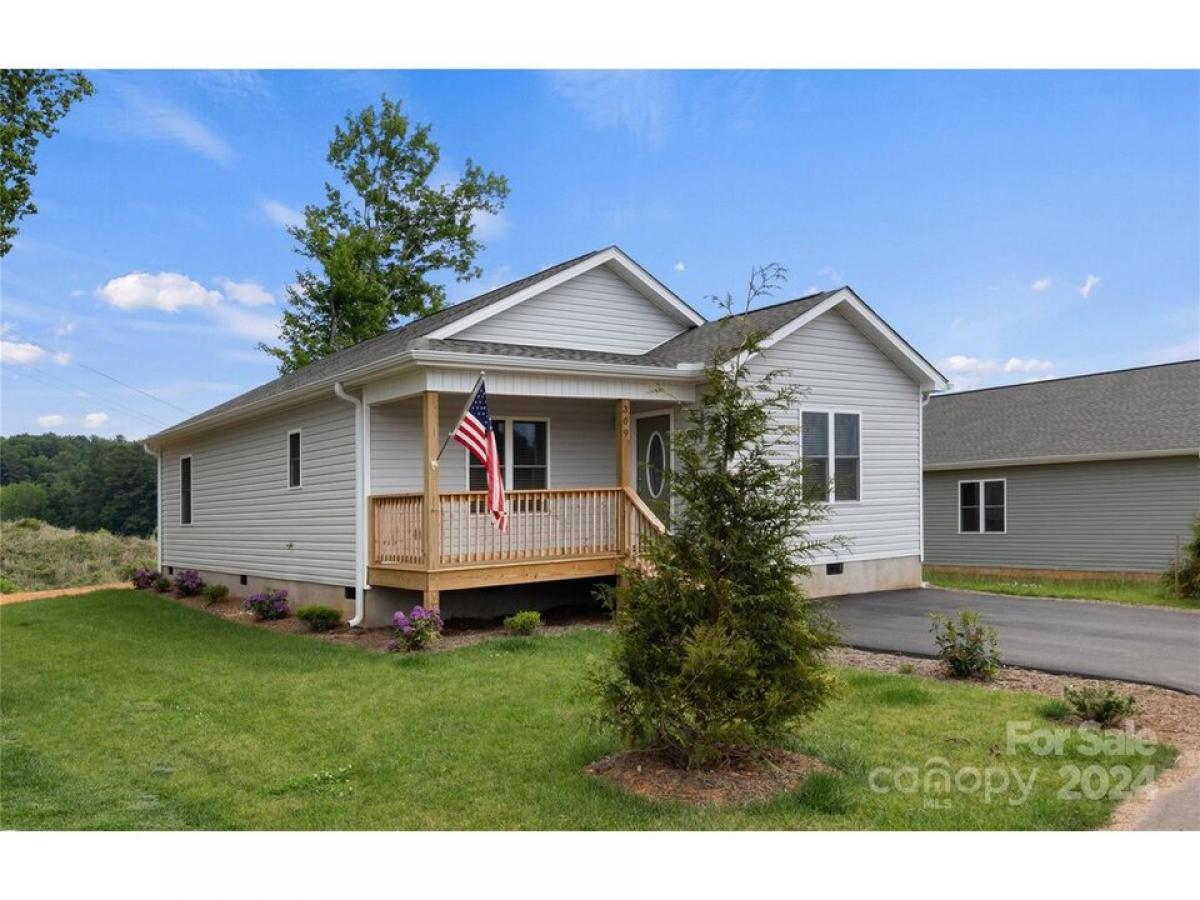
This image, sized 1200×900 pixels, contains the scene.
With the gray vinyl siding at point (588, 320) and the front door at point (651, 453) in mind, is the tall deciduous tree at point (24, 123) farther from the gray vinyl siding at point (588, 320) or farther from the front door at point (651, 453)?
the front door at point (651, 453)

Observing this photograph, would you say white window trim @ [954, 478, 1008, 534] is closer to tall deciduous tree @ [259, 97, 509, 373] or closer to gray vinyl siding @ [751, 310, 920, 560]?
gray vinyl siding @ [751, 310, 920, 560]

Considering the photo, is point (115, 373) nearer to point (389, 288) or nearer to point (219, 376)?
point (219, 376)

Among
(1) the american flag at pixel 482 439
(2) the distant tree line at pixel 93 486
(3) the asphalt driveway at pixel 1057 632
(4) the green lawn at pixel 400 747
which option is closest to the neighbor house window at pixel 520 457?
(1) the american flag at pixel 482 439

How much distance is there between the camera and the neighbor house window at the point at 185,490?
19.5 metres

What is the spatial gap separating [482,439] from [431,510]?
4.05 ft

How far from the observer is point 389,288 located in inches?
1112

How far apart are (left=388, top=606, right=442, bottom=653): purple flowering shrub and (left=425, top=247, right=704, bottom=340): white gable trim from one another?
4104 mm

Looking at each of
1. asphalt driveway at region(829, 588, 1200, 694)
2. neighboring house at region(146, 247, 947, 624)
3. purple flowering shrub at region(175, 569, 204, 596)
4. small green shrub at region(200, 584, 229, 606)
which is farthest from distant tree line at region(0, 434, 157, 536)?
asphalt driveway at region(829, 588, 1200, 694)

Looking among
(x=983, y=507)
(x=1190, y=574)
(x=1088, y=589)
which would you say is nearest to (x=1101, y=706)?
(x=1190, y=574)

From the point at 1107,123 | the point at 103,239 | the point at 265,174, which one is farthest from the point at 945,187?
the point at 103,239

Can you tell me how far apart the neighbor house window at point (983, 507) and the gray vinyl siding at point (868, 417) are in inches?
277

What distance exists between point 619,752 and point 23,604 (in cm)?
1647

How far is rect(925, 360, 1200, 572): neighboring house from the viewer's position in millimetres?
18484

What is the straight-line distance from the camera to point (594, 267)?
14.4 m
